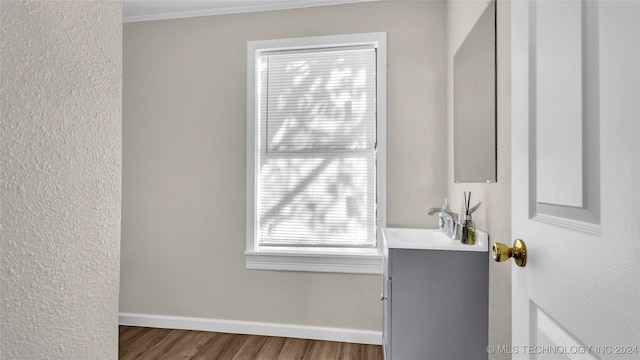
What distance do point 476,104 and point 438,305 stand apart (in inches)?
38.6

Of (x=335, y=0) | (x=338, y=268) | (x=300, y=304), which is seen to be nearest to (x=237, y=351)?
(x=300, y=304)

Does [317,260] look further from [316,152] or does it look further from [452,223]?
[452,223]

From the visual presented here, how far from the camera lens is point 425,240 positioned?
6.82 ft

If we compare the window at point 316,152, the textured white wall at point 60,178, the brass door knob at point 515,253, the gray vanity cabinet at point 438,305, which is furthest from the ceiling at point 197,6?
the brass door knob at point 515,253

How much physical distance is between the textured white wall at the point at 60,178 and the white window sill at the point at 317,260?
184 centimetres

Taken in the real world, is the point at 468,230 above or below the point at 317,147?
below

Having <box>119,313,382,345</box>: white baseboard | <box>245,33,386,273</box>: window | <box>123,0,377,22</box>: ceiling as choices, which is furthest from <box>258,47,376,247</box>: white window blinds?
<box>119,313,382,345</box>: white baseboard

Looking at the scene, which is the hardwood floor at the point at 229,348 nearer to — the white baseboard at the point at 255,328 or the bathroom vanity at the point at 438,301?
the white baseboard at the point at 255,328

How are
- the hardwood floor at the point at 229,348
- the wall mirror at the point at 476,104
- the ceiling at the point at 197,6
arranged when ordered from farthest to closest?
the ceiling at the point at 197,6 < the hardwood floor at the point at 229,348 < the wall mirror at the point at 476,104

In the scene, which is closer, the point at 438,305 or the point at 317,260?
the point at 438,305

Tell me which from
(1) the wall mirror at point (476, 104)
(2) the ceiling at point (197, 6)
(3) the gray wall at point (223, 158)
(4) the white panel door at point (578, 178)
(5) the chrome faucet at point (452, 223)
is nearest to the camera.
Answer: (4) the white panel door at point (578, 178)

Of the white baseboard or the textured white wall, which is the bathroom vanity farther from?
the textured white wall

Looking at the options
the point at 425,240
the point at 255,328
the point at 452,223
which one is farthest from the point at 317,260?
the point at 452,223

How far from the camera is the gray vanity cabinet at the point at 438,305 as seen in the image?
1567mm
